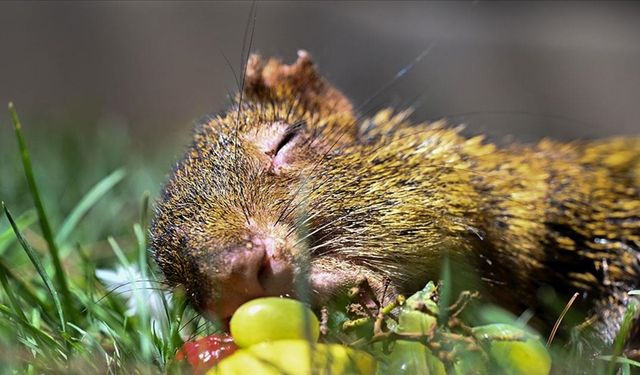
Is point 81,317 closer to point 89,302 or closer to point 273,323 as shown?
point 89,302

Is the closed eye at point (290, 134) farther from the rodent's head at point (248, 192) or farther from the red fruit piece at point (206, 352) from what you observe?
the red fruit piece at point (206, 352)

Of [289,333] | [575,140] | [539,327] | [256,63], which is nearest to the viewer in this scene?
[289,333]

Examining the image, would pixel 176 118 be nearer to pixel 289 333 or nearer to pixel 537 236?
pixel 537 236

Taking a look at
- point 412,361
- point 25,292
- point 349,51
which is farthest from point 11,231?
point 349,51

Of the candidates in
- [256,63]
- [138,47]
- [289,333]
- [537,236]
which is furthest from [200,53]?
[289,333]

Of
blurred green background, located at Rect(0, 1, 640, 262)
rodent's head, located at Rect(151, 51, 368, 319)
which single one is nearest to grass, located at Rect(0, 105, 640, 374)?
rodent's head, located at Rect(151, 51, 368, 319)

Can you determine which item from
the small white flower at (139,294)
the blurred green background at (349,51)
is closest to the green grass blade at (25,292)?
the small white flower at (139,294)
